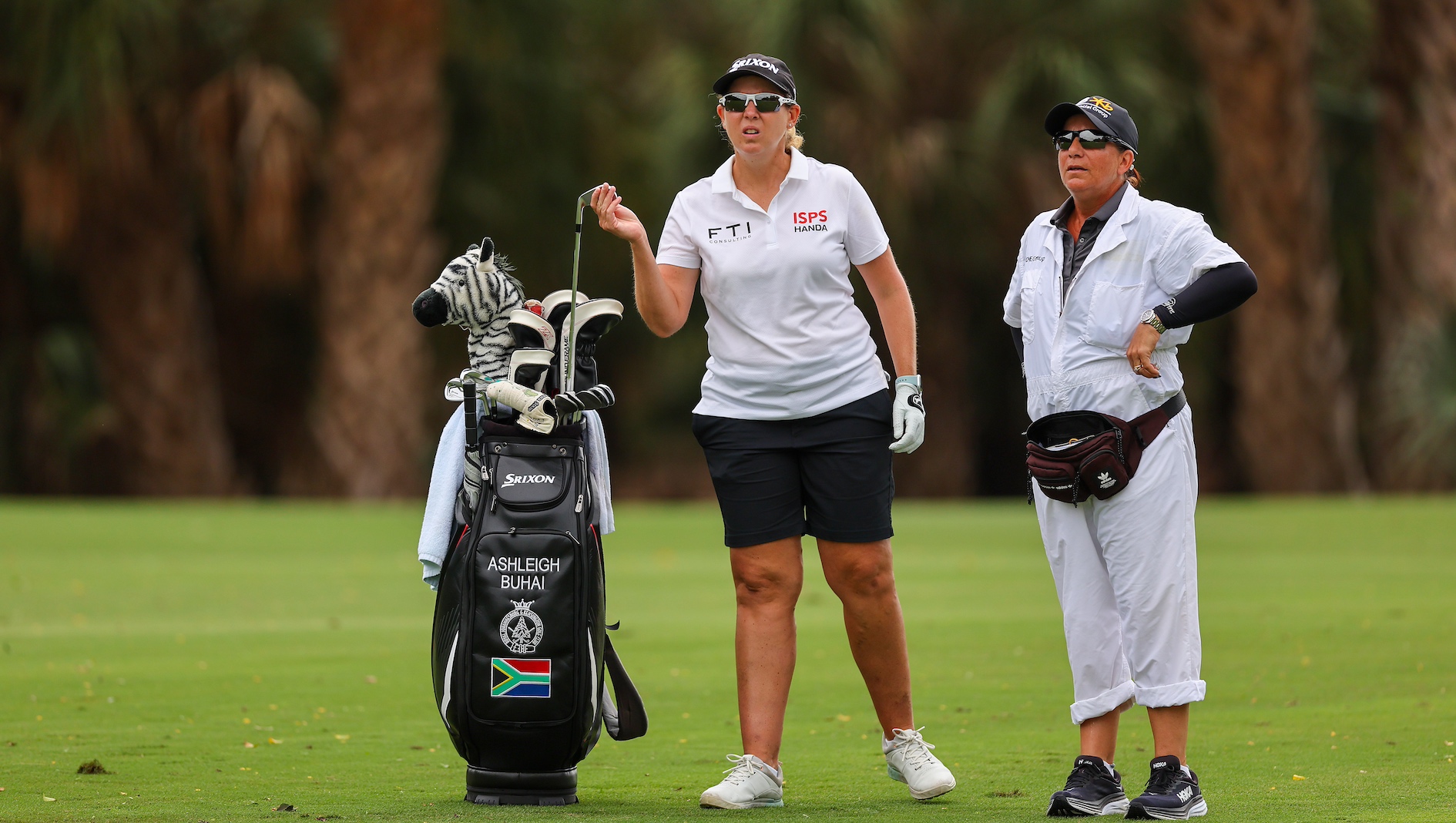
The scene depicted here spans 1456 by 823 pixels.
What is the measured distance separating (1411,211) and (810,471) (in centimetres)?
1566

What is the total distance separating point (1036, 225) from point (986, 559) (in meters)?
8.83

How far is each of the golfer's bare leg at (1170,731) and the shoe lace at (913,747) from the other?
27.1 inches

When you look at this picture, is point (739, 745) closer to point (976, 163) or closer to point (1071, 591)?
point (1071, 591)

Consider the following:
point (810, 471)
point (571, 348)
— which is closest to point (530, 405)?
point (571, 348)

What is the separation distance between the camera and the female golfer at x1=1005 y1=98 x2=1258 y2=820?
5.09 metres

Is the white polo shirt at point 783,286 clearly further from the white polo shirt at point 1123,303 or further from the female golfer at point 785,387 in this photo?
the white polo shirt at point 1123,303

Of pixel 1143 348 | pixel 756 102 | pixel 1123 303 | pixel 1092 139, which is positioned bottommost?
pixel 1143 348

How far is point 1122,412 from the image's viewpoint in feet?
17.0

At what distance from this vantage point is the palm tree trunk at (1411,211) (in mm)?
18047

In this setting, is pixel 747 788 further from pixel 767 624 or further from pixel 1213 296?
pixel 1213 296

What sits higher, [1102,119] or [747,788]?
[1102,119]

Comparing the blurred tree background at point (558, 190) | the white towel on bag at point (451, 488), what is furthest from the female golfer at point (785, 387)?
the blurred tree background at point (558, 190)

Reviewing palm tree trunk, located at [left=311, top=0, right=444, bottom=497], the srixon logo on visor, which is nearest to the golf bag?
the srixon logo on visor

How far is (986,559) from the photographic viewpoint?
14023 mm
